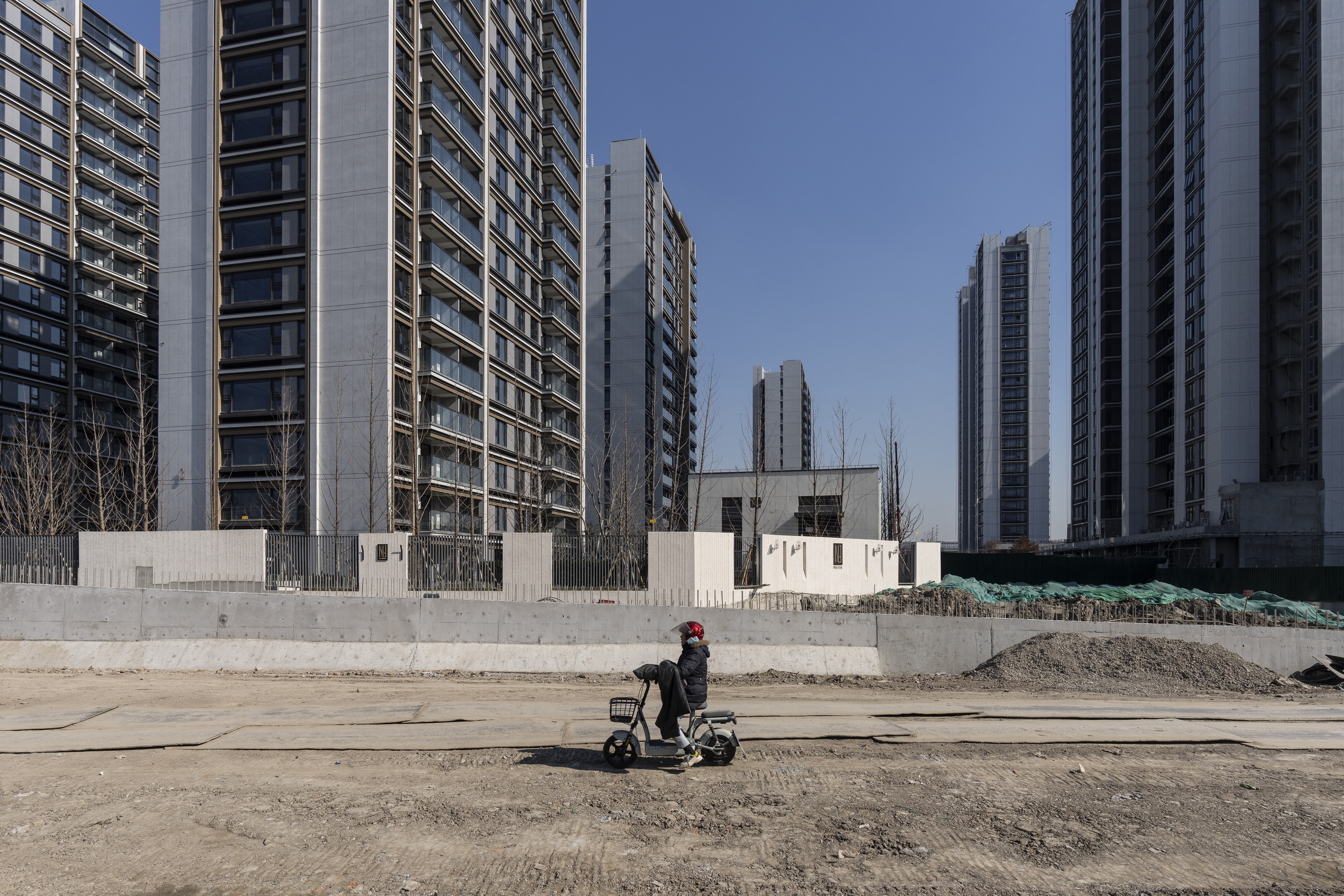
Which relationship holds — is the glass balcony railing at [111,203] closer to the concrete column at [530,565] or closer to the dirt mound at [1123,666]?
the concrete column at [530,565]

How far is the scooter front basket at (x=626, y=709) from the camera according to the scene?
9570 millimetres

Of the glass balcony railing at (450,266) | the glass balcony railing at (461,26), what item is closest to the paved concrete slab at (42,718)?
the glass balcony railing at (450,266)

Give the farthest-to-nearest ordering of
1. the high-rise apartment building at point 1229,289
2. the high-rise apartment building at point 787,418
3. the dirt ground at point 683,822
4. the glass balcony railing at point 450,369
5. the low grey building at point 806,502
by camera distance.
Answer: the high-rise apartment building at point 787,418
the low grey building at point 806,502
the high-rise apartment building at point 1229,289
the glass balcony railing at point 450,369
the dirt ground at point 683,822

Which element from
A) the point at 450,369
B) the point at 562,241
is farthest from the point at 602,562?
the point at 562,241

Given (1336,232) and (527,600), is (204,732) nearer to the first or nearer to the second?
(527,600)

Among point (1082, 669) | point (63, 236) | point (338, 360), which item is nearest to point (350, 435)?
point (338, 360)

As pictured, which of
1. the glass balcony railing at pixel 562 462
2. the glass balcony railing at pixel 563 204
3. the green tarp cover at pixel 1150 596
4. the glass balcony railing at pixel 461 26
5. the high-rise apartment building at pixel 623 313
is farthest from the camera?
the high-rise apartment building at pixel 623 313

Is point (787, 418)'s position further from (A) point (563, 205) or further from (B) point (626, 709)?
(B) point (626, 709)

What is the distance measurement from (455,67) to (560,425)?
26.9 m

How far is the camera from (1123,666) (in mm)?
17844

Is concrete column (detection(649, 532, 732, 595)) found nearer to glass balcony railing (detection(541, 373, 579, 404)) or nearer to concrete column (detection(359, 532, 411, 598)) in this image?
concrete column (detection(359, 532, 411, 598))

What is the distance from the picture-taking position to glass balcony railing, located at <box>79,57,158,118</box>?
69387mm

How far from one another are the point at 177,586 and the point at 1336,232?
7130 centimetres

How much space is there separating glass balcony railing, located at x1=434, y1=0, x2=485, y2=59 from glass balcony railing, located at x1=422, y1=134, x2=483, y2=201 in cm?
720
